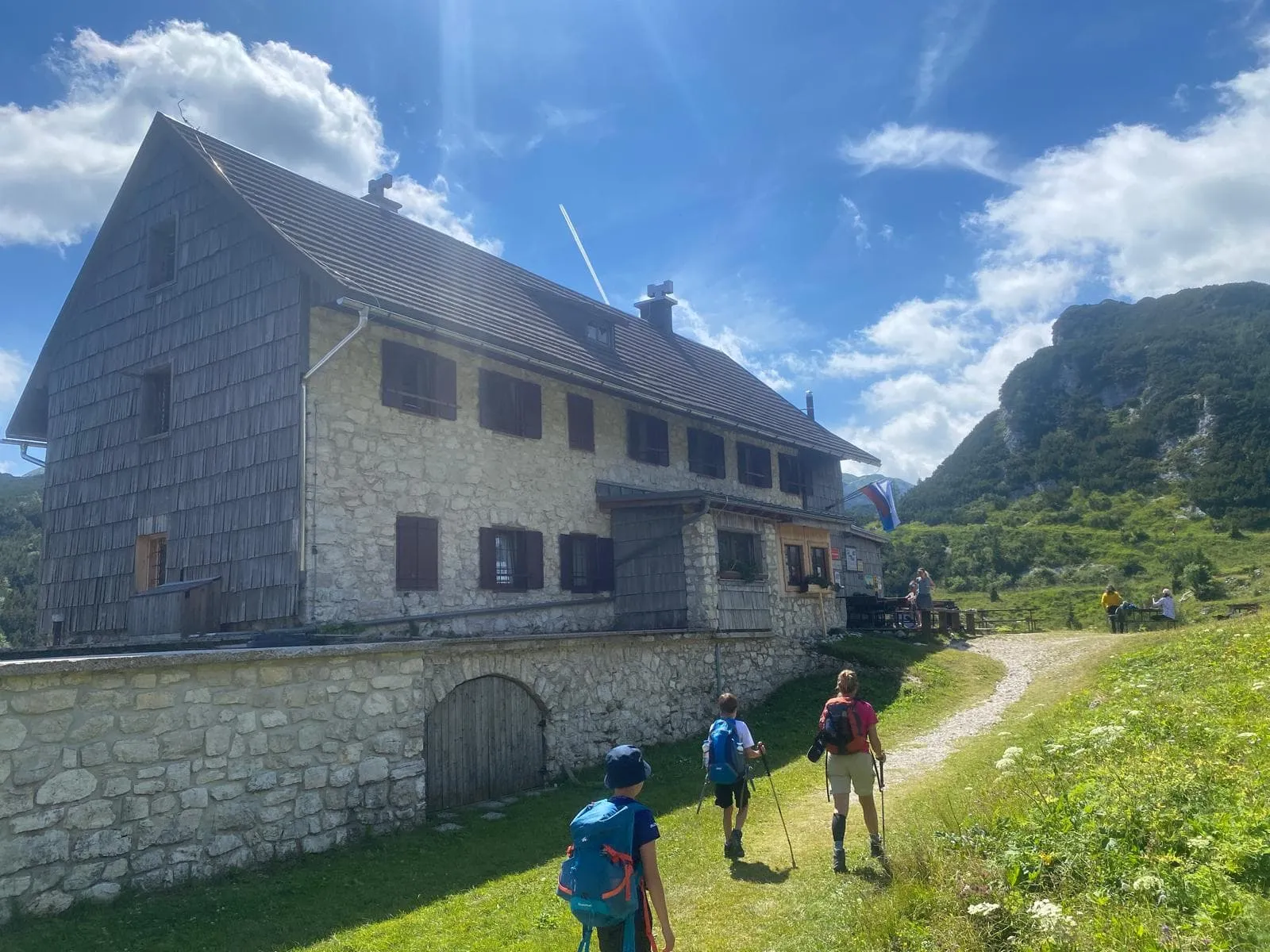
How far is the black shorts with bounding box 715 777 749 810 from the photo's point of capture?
28.5ft

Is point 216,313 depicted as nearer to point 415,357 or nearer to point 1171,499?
point 415,357

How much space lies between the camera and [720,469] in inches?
923

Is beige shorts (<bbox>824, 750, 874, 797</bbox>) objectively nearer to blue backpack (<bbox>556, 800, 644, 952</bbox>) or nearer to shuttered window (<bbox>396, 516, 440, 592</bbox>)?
blue backpack (<bbox>556, 800, 644, 952</bbox>)

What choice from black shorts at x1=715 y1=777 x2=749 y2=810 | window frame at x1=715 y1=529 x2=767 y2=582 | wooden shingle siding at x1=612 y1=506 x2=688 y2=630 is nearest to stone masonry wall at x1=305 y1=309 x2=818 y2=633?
wooden shingle siding at x1=612 y1=506 x2=688 y2=630

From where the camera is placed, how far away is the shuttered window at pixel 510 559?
16281 mm

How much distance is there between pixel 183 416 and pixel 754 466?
1485 cm

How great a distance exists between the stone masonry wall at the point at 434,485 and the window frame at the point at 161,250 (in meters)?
4.69

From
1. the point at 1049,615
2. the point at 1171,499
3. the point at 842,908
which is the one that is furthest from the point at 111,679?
the point at 1171,499

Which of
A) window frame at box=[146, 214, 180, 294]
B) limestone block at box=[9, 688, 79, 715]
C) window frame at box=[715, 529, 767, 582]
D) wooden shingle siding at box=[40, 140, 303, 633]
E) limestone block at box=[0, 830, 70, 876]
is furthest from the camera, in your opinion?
window frame at box=[715, 529, 767, 582]

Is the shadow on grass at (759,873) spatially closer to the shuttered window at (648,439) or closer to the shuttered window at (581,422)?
the shuttered window at (581,422)

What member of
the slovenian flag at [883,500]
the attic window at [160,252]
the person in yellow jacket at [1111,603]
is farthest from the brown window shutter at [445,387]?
the person in yellow jacket at [1111,603]

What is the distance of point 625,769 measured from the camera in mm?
4730

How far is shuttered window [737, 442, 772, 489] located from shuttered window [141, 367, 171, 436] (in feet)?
46.0

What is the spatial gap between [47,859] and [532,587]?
1027cm
